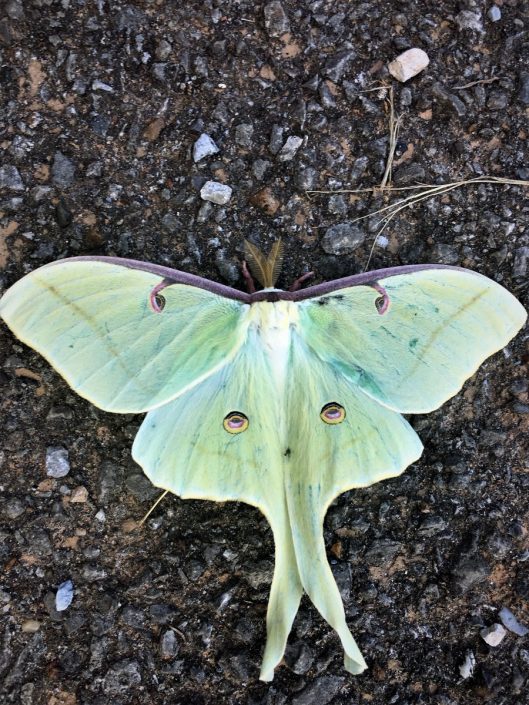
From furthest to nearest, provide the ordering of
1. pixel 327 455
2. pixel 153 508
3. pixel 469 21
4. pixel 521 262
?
pixel 469 21 < pixel 521 262 < pixel 153 508 < pixel 327 455

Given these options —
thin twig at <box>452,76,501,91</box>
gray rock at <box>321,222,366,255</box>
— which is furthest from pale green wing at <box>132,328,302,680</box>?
thin twig at <box>452,76,501,91</box>

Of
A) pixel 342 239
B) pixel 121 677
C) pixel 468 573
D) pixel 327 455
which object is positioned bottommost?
pixel 121 677

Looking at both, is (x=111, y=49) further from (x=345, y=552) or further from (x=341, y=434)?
(x=345, y=552)

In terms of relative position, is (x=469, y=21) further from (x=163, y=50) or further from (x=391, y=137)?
(x=163, y=50)

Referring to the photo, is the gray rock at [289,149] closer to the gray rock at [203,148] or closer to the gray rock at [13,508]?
the gray rock at [203,148]

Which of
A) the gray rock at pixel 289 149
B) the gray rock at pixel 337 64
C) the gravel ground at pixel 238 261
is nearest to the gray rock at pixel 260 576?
the gravel ground at pixel 238 261

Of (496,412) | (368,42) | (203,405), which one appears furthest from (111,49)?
(496,412)

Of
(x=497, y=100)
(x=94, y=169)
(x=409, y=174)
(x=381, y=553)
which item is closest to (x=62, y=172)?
(x=94, y=169)
